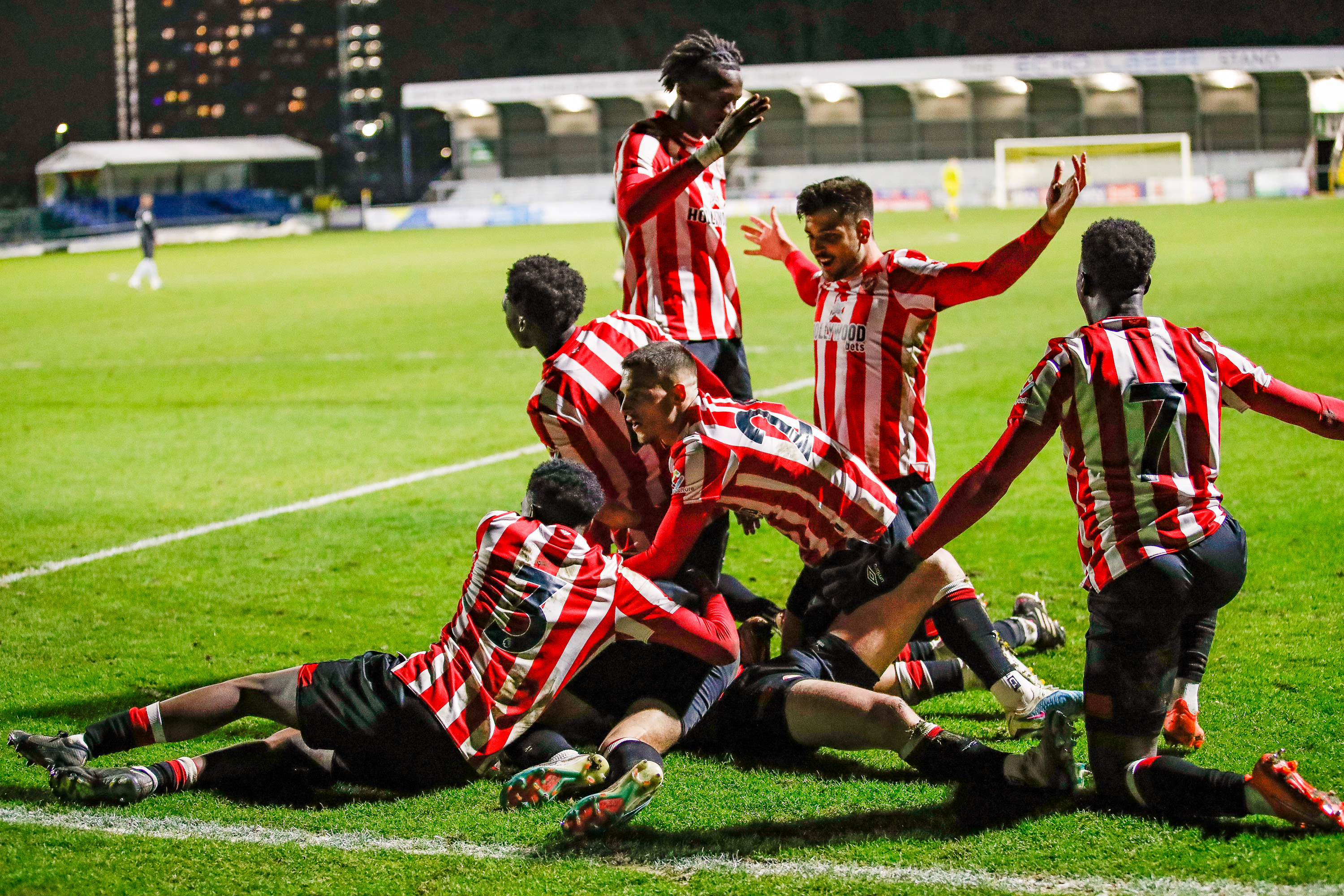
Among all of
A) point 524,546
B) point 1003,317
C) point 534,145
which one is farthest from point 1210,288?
point 534,145

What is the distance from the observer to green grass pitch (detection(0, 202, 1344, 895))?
3859 mm

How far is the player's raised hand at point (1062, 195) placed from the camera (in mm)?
5191

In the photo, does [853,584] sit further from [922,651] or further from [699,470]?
[922,651]

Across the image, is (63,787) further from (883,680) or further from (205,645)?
(883,680)

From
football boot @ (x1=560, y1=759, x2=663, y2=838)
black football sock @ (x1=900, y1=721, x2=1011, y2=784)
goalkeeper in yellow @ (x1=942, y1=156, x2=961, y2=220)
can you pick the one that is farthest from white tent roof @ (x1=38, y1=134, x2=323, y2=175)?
black football sock @ (x1=900, y1=721, x2=1011, y2=784)

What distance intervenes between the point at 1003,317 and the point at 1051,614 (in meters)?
11.6

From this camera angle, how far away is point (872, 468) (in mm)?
5617

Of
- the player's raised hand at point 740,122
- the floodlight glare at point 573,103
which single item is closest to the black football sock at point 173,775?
the player's raised hand at point 740,122

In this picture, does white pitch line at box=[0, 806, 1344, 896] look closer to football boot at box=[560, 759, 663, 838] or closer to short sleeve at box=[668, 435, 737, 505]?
football boot at box=[560, 759, 663, 838]

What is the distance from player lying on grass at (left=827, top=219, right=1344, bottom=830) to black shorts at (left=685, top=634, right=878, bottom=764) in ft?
2.27

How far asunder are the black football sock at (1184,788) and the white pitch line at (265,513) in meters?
5.61

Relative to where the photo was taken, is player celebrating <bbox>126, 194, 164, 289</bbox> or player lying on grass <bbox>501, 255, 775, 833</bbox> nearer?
player lying on grass <bbox>501, 255, 775, 833</bbox>

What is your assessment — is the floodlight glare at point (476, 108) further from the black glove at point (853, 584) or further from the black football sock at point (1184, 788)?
the black football sock at point (1184, 788)

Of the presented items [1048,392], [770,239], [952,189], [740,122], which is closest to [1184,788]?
[1048,392]
